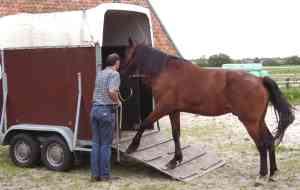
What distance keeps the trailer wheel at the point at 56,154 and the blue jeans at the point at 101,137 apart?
75 centimetres

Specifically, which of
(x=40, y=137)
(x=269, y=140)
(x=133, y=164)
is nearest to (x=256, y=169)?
(x=269, y=140)

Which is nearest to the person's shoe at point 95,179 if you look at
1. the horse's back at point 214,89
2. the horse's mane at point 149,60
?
the horse's back at point 214,89

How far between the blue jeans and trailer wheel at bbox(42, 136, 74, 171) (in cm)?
75

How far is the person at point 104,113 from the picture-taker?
23.7ft

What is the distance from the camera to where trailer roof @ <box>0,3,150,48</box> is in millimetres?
7754

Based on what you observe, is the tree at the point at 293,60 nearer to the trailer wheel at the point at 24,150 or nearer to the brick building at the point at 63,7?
the brick building at the point at 63,7

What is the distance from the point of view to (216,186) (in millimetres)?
7199

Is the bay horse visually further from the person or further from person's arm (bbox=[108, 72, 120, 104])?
person's arm (bbox=[108, 72, 120, 104])

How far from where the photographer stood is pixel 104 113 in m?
7.24

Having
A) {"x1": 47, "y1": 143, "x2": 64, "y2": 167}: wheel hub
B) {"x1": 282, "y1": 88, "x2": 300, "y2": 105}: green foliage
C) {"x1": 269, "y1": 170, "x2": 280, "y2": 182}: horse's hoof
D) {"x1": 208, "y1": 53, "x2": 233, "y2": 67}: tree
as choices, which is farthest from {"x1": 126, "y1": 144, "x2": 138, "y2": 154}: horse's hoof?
{"x1": 208, "y1": 53, "x2": 233, "y2": 67}: tree

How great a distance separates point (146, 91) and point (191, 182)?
89.6 inches

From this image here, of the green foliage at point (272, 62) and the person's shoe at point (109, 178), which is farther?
the green foliage at point (272, 62)

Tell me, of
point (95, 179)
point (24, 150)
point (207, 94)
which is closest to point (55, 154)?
point (24, 150)

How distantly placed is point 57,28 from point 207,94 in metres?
A: 2.61
